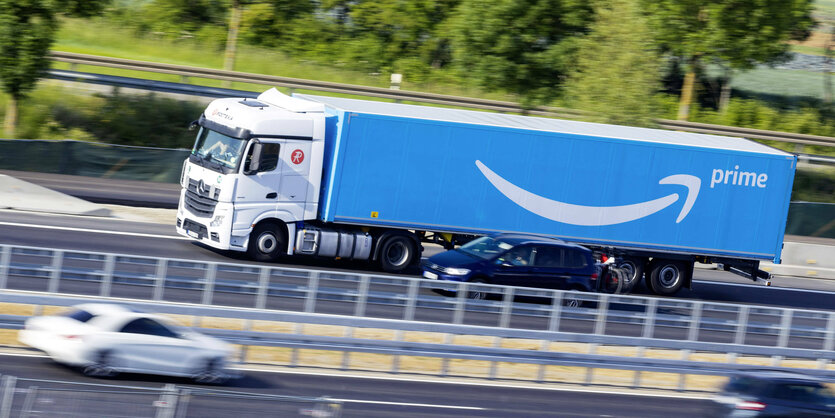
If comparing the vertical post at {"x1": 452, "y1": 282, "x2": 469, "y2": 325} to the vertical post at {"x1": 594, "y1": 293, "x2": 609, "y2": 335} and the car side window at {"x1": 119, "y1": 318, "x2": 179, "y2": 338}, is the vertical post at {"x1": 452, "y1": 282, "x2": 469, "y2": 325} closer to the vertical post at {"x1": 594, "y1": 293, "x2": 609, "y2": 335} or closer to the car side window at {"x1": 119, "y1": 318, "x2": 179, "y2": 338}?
the vertical post at {"x1": 594, "y1": 293, "x2": 609, "y2": 335}

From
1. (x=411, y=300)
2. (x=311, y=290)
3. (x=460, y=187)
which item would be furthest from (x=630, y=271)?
(x=311, y=290)

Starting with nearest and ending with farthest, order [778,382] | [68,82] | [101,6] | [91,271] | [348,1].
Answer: [778,382] → [91,271] → [101,6] → [68,82] → [348,1]

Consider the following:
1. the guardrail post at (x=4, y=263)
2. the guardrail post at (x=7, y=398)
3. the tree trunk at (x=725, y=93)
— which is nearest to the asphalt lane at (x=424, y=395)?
the guardrail post at (x=4, y=263)

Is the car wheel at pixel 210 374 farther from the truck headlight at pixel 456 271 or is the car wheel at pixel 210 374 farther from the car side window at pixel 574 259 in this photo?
the car side window at pixel 574 259

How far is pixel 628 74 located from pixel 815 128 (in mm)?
17575

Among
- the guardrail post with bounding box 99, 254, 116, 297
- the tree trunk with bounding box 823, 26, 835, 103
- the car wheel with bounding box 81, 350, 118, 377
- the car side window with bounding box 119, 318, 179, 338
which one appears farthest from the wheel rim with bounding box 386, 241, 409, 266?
the tree trunk with bounding box 823, 26, 835, 103

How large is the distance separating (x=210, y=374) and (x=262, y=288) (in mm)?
1949

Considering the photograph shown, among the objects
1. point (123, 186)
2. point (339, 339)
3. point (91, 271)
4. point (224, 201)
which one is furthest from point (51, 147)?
point (339, 339)

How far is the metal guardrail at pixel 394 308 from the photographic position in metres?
13.3

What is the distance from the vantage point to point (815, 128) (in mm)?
40969

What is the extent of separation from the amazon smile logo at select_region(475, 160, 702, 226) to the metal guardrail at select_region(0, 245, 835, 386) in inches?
209

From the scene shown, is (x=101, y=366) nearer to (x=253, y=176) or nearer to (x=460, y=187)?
(x=253, y=176)

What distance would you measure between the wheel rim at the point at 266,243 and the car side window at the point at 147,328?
7.53 metres

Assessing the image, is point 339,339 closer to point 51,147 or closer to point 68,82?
point 51,147
